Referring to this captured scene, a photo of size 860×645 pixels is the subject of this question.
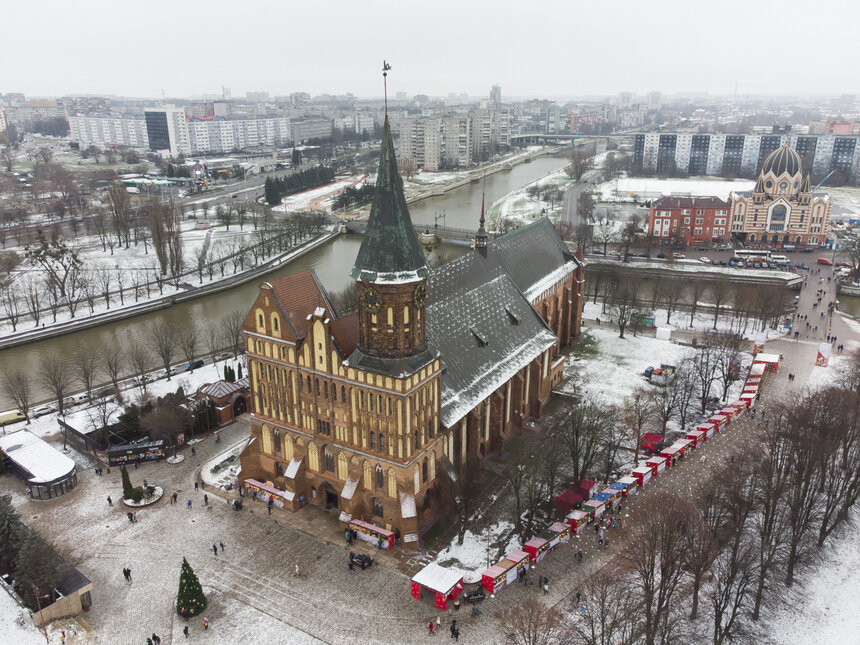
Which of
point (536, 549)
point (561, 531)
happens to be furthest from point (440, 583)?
point (561, 531)

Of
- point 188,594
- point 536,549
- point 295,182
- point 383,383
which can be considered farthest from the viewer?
point 295,182

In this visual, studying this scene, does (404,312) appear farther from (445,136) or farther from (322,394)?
(445,136)

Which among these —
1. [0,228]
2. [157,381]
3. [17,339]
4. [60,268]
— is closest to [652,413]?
[157,381]

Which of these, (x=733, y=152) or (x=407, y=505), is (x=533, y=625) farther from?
(x=733, y=152)

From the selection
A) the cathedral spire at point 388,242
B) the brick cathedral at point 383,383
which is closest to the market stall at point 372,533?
the brick cathedral at point 383,383

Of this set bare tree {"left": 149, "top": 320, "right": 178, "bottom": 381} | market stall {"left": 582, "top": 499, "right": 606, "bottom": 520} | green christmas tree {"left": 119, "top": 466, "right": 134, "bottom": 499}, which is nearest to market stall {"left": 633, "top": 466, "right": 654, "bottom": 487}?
market stall {"left": 582, "top": 499, "right": 606, "bottom": 520}

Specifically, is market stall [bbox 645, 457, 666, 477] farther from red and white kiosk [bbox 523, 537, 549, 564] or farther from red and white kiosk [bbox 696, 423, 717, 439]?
red and white kiosk [bbox 523, 537, 549, 564]

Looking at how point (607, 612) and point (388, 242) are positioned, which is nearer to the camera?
point (607, 612)
